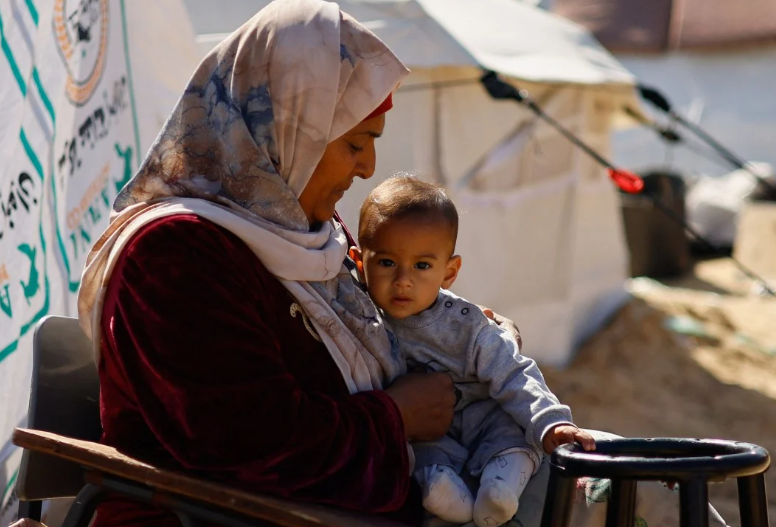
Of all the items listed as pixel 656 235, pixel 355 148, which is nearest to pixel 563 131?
pixel 355 148

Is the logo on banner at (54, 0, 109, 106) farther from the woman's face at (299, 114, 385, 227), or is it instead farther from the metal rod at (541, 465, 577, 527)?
the metal rod at (541, 465, 577, 527)

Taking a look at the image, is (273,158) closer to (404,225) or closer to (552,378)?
(404,225)

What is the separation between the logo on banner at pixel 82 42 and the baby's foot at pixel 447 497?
5.95 ft

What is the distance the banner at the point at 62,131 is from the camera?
8.52 ft

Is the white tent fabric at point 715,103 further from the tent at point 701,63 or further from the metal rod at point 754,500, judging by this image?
the metal rod at point 754,500

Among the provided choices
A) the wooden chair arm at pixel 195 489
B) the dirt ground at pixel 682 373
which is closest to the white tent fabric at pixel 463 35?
the dirt ground at pixel 682 373

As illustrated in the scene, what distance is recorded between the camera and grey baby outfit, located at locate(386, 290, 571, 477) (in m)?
2.04

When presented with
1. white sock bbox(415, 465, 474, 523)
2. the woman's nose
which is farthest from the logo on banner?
white sock bbox(415, 465, 474, 523)

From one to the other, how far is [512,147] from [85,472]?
437 cm

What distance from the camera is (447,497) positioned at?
1.93 meters

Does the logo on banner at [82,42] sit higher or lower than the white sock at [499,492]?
higher

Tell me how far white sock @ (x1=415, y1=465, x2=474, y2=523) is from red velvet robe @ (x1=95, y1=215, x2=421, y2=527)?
0.19ft

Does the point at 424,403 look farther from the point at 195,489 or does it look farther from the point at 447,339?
the point at 195,489

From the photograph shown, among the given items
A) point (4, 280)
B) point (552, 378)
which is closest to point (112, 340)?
point (4, 280)
